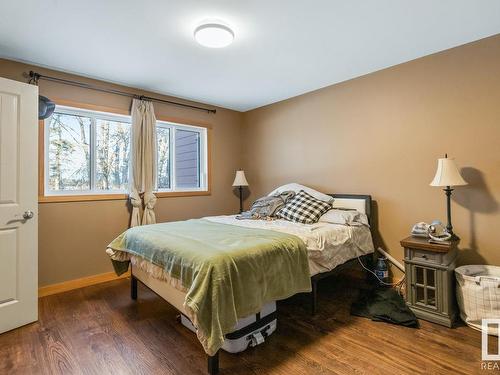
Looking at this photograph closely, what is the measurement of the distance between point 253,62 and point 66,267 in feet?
10.1

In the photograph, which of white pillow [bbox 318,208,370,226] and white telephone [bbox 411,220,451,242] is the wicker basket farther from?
white pillow [bbox 318,208,370,226]

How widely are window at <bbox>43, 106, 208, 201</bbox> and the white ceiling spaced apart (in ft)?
1.83

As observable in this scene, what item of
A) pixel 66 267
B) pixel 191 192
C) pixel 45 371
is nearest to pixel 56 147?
pixel 66 267

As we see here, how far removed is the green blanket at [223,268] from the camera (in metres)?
1.59

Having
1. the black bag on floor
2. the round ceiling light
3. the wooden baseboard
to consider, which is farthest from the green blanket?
the round ceiling light

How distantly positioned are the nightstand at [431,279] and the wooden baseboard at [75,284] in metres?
3.21

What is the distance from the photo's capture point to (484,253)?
97.8 inches

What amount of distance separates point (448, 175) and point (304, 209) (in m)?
1.40

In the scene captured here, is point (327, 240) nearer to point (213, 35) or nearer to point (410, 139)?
point (410, 139)

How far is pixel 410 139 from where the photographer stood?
292 centimetres

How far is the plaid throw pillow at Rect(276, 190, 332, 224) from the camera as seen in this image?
3064 millimetres

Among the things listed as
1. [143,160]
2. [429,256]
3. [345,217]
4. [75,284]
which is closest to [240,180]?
[143,160]

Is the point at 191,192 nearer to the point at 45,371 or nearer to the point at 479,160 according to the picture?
the point at 45,371

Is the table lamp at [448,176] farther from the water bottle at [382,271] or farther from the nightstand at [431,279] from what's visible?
the water bottle at [382,271]
